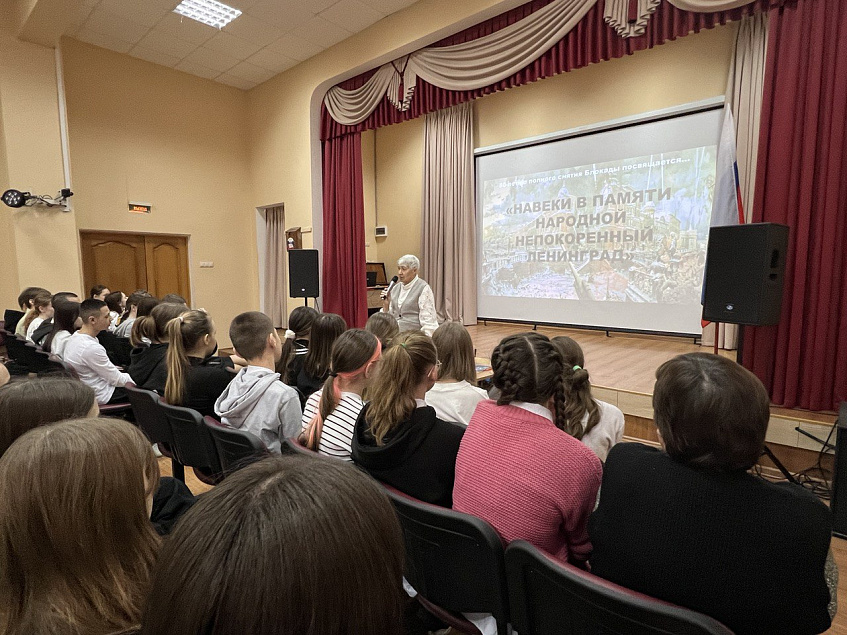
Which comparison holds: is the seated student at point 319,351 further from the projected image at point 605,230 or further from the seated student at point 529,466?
the projected image at point 605,230

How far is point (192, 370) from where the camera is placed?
89.5 inches

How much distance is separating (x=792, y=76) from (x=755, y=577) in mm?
3212

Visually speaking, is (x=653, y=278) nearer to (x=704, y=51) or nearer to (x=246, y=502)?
(x=704, y=51)

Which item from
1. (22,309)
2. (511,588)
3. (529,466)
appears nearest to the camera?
(511,588)

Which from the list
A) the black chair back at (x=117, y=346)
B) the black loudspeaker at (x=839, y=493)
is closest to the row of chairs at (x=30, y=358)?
the black chair back at (x=117, y=346)

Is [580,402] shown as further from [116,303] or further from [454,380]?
[116,303]

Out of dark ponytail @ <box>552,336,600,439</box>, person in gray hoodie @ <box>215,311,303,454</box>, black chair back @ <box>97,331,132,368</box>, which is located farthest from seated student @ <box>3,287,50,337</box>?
dark ponytail @ <box>552,336,600,439</box>

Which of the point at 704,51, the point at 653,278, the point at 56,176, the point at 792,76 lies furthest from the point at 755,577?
the point at 56,176

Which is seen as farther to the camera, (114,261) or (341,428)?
(114,261)

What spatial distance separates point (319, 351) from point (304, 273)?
3.57m

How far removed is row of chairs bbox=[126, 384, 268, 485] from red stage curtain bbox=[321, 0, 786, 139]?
3.44 m

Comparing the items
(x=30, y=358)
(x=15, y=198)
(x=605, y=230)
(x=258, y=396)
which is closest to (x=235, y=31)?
(x=15, y=198)

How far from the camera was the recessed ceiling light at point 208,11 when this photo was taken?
190 inches

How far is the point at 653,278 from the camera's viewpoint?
519 centimetres
